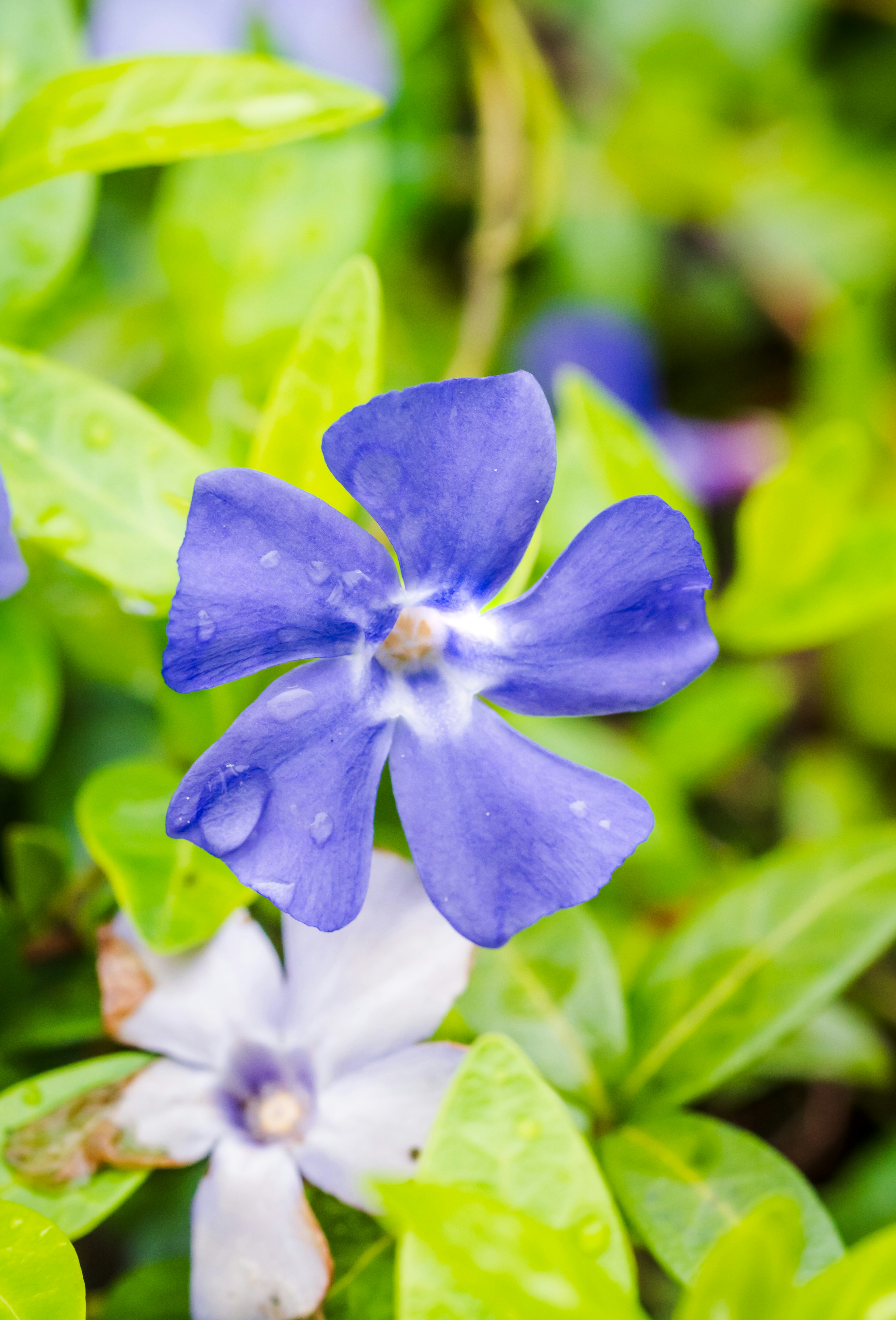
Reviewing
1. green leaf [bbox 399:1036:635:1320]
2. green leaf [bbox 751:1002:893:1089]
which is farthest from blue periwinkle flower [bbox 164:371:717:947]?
green leaf [bbox 751:1002:893:1089]

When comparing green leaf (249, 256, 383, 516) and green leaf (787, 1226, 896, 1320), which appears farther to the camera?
green leaf (249, 256, 383, 516)

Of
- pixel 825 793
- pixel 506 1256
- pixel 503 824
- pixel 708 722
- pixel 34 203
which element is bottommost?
pixel 825 793

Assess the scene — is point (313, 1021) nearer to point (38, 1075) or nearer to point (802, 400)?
point (38, 1075)

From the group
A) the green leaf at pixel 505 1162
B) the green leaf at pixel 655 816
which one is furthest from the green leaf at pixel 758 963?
the green leaf at pixel 655 816

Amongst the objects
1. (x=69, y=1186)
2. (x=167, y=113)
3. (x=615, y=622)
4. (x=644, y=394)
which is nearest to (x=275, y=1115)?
(x=69, y=1186)

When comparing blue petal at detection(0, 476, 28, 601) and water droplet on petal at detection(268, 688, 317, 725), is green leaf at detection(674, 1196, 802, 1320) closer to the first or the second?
water droplet on petal at detection(268, 688, 317, 725)

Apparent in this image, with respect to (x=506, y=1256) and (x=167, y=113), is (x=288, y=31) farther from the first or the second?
(x=506, y=1256)
